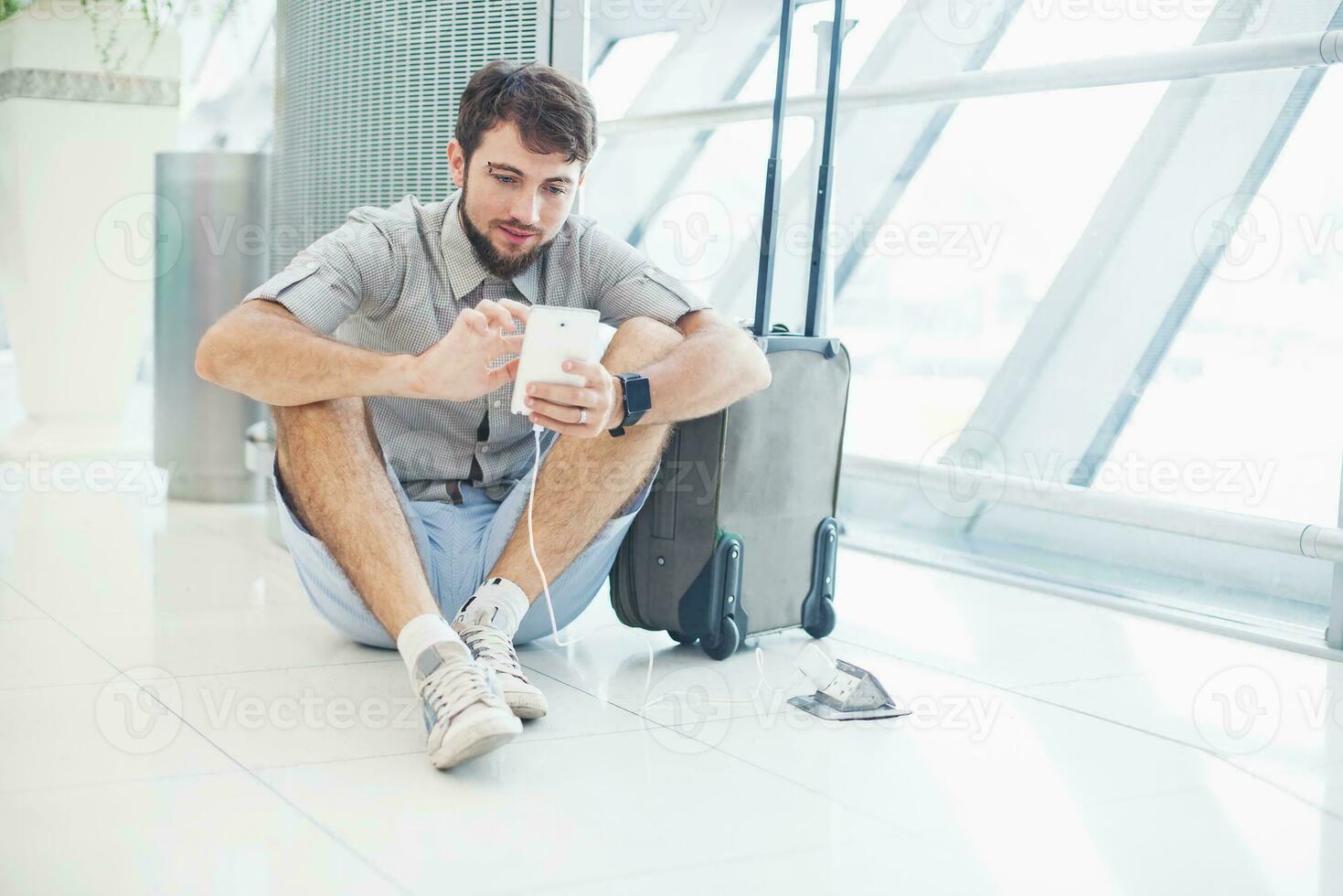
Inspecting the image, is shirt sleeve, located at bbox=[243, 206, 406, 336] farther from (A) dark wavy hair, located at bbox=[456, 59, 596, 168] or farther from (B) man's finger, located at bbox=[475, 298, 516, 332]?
(B) man's finger, located at bbox=[475, 298, 516, 332]

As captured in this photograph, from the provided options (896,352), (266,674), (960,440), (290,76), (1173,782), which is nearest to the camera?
(1173,782)

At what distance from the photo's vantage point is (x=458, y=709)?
1.33 meters

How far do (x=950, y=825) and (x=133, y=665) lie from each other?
3.56 ft

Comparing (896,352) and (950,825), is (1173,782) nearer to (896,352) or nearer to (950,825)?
(950,825)

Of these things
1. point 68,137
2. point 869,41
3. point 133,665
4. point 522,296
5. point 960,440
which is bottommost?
point 133,665

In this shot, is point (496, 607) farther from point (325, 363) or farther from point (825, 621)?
point (825, 621)

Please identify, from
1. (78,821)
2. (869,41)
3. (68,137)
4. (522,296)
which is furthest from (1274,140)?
(68,137)

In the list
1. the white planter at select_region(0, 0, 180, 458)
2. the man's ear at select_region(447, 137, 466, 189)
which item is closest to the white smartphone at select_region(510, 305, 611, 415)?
the man's ear at select_region(447, 137, 466, 189)

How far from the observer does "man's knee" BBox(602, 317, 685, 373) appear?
169cm

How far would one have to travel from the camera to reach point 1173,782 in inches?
55.1

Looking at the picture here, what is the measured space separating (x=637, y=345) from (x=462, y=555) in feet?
1.24

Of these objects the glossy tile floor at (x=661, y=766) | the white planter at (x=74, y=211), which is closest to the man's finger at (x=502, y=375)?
the glossy tile floor at (x=661, y=766)

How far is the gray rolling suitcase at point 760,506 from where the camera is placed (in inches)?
70.4

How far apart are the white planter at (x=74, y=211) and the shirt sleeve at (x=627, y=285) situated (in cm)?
239
